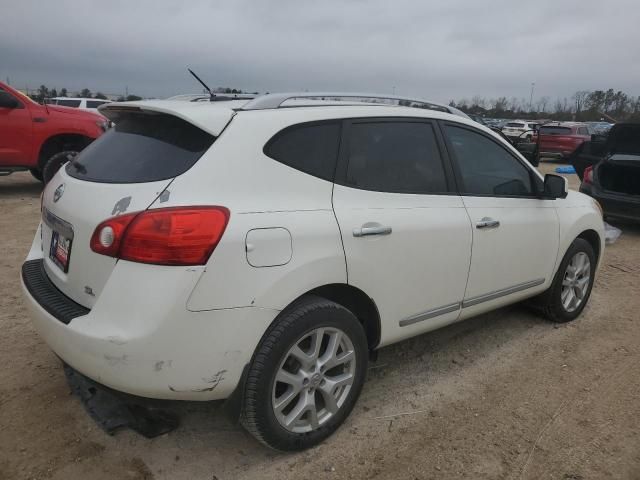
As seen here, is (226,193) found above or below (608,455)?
above

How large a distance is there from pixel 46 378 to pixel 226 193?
5.96 feet

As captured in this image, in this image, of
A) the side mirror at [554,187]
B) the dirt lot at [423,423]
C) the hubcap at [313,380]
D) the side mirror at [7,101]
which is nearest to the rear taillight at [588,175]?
the dirt lot at [423,423]

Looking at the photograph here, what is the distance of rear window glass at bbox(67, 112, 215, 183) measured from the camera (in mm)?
2238

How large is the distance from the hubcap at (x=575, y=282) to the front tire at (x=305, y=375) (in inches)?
90.4

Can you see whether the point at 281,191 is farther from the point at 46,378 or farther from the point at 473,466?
the point at 46,378

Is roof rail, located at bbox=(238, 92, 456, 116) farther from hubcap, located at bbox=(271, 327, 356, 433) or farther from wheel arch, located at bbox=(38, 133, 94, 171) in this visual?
wheel arch, located at bbox=(38, 133, 94, 171)

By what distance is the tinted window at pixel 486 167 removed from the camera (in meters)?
3.26

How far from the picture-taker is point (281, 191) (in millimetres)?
2332

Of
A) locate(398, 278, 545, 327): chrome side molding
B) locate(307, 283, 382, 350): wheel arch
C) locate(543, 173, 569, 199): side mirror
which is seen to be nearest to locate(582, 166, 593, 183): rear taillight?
locate(543, 173, 569, 199): side mirror

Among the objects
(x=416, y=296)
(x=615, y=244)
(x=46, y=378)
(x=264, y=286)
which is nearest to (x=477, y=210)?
(x=416, y=296)

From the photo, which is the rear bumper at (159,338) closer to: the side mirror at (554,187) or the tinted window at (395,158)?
the tinted window at (395,158)

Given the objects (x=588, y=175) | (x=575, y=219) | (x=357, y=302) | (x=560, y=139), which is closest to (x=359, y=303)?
(x=357, y=302)

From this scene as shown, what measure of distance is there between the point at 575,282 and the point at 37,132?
799 cm

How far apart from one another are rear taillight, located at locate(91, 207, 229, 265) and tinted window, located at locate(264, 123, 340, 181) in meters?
0.48
